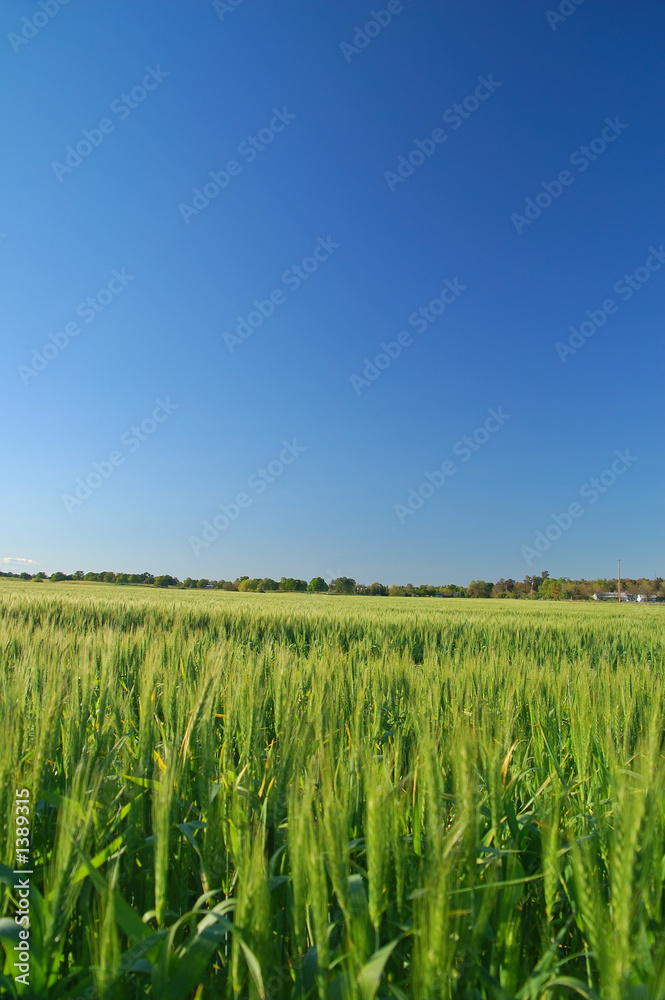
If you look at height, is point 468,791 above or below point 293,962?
above

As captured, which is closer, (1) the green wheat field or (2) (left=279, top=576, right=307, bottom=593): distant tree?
(1) the green wheat field

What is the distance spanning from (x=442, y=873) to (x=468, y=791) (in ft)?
0.69

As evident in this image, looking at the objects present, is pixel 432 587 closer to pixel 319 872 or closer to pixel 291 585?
pixel 291 585

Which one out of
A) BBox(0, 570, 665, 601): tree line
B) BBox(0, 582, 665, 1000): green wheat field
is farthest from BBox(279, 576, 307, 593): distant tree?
BBox(0, 582, 665, 1000): green wheat field

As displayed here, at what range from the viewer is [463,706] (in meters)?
2.24

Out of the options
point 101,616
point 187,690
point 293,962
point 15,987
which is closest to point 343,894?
point 293,962

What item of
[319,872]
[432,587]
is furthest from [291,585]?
[319,872]

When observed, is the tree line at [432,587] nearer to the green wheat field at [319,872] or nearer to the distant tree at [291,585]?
the distant tree at [291,585]

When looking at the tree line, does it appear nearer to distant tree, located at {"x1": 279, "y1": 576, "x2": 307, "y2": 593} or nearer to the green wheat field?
distant tree, located at {"x1": 279, "y1": 576, "x2": 307, "y2": 593}

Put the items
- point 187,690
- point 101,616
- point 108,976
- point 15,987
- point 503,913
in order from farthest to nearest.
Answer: point 101,616
point 187,690
point 503,913
point 15,987
point 108,976

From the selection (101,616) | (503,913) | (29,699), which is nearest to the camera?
(503,913)

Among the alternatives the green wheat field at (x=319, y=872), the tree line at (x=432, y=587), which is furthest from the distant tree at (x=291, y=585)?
the green wheat field at (x=319, y=872)

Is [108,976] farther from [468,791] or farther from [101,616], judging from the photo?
[101,616]

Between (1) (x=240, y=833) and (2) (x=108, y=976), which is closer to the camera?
(2) (x=108, y=976)
